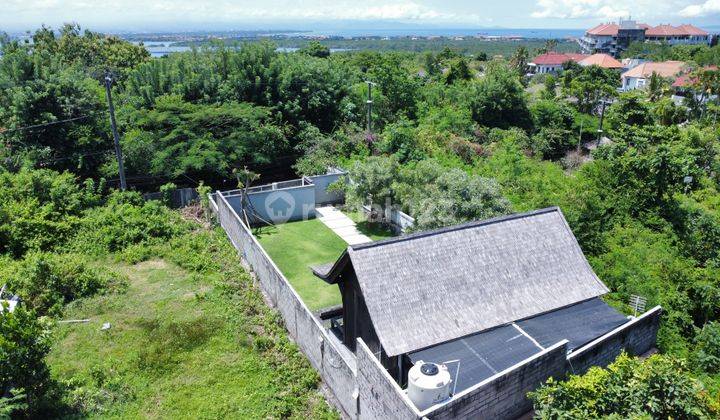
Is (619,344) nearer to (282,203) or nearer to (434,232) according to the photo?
(434,232)

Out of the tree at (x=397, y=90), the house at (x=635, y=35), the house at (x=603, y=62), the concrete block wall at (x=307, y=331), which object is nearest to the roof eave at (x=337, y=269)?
the concrete block wall at (x=307, y=331)

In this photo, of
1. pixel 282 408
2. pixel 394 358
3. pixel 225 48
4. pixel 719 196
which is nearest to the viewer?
pixel 394 358

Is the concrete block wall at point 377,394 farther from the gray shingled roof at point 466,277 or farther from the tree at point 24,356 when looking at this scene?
the tree at point 24,356

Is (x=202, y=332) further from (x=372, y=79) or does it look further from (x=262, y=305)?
(x=372, y=79)

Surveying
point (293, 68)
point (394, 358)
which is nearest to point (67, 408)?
point (394, 358)

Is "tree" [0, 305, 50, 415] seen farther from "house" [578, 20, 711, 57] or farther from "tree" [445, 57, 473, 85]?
"house" [578, 20, 711, 57]
